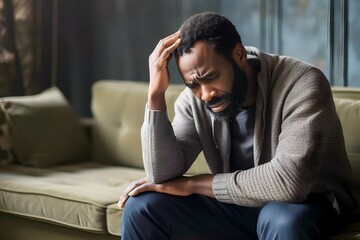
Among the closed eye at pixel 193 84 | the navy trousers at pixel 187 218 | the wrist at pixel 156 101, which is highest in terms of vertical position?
the closed eye at pixel 193 84

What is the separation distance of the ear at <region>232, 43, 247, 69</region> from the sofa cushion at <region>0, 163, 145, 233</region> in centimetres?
68

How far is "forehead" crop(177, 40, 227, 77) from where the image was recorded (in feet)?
6.32

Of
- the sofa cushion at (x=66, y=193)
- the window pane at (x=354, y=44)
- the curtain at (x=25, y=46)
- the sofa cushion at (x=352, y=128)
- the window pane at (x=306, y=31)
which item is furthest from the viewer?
the curtain at (x=25, y=46)

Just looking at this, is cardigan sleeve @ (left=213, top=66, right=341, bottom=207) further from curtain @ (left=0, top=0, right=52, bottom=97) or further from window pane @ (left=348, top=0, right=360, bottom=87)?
curtain @ (left=0, top=0, right=52, bottom=97)

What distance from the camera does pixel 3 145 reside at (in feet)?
9.92

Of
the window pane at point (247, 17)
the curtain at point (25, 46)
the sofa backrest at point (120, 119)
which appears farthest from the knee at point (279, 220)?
the curtain at point (25, 46)

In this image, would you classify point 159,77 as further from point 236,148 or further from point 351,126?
point 351,126

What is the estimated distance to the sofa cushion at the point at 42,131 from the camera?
3008 millimetres

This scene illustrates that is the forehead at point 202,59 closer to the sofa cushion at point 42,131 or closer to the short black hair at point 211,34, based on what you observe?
the short black hair at point 211,34

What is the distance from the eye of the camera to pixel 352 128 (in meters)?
2.27

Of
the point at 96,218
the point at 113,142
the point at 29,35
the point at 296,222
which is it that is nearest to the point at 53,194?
the point at 96,218

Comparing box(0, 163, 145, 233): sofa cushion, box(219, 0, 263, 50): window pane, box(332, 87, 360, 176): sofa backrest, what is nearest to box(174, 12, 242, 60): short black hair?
box(332, 87, 360, 176): sofa backrest

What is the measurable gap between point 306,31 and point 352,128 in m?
0.74

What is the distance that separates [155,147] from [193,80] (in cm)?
25
